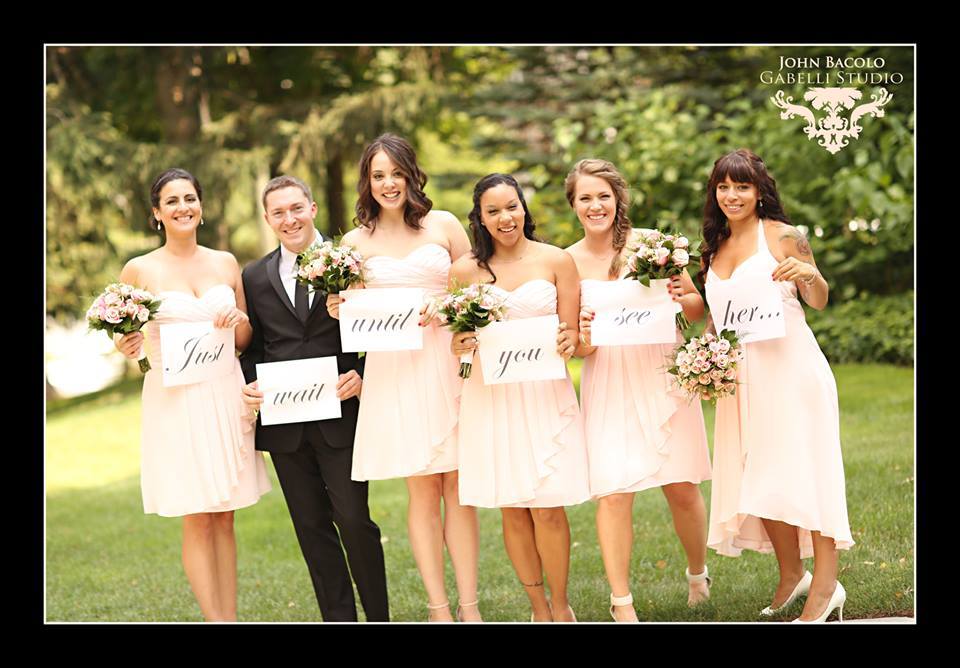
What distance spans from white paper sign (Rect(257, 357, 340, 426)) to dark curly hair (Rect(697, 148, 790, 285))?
7.47 feet

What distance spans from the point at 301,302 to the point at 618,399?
1926mm

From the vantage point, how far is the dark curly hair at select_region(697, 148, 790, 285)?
6.03 meters

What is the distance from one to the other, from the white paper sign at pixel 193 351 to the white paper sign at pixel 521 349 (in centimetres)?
154

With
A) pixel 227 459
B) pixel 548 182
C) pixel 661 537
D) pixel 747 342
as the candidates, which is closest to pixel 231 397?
pixel 227 459

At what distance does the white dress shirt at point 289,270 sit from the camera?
636 cm

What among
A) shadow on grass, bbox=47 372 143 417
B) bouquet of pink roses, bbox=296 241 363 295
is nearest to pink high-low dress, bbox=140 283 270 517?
bouquet of pink roses, bbox=296 241 363 295

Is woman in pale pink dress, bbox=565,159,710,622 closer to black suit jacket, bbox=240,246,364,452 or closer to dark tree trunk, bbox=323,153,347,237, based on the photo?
black suit jacket, bbox=240,246,364,452

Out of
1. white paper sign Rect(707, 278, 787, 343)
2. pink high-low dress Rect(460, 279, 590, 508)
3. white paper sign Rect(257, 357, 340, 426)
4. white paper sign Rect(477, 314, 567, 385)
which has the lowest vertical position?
pink high-low dress Rect(460, 279, 590, 508)

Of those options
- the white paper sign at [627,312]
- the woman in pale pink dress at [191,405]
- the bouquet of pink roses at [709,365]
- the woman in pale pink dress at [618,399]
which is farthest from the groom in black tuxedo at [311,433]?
the bouquet of pink roses at [709,365]

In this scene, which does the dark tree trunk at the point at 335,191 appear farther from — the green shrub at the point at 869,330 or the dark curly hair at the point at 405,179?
the dark curly hair at the point at 405,179

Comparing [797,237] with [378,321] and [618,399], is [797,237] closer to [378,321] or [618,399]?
[618,399]

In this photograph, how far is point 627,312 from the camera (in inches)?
238

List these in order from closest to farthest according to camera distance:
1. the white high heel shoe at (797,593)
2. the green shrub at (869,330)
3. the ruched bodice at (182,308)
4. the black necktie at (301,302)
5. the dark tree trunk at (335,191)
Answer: the ruched bodice at (182,308) < the black necktie at (301,302) < the white high heel shoe at (797,593) < the green shrub at (869,330) < the dark tree trunk at (335,191)

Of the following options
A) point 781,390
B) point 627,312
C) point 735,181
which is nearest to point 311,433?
point 627,312
